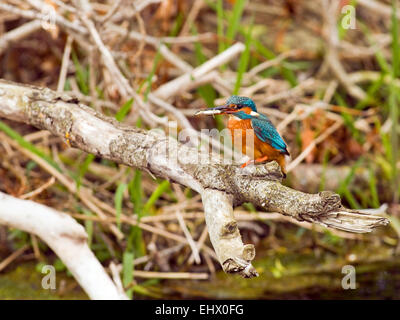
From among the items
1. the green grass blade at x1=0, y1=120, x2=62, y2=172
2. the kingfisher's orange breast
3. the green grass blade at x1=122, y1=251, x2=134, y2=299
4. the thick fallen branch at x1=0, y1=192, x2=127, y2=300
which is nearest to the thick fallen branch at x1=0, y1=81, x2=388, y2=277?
the kingfisher's orange breast

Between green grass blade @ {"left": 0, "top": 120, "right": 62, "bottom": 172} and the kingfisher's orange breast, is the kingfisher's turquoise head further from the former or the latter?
green grass blade @ {"left": 0, "top": 120, "right": 62, "bottom": 172}

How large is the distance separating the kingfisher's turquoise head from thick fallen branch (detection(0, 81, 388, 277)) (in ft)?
0.57

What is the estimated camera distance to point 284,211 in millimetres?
1667

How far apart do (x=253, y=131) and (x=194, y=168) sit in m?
0.24

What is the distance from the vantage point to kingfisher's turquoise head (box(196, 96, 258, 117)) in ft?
6.11

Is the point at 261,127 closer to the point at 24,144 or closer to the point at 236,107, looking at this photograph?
the point at 236,107

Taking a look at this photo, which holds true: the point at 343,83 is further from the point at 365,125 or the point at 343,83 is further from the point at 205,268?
the point at 205,268

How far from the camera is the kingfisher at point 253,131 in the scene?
1.85 meters

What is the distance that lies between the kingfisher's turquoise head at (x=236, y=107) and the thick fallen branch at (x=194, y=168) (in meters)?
0.17

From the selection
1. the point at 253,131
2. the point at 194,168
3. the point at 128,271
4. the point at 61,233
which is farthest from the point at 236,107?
the point at 128,271

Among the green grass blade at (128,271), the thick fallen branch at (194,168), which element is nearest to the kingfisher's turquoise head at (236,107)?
the thick fallen branch at (194,168)

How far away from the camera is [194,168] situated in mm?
1942

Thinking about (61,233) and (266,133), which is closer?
(266,133)

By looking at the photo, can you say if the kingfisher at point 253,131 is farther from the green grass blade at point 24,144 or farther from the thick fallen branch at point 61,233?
the green grass blade at point 24,144
